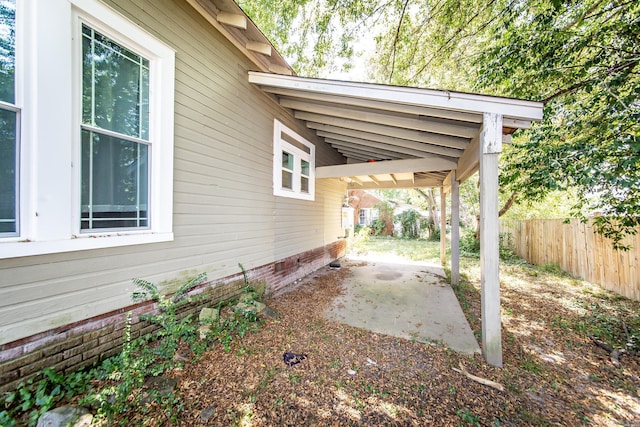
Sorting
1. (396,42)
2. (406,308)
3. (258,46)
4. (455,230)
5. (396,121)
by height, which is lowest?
(406,308)

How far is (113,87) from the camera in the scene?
2.24 metres

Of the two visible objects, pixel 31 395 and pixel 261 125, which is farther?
pixel 261 125

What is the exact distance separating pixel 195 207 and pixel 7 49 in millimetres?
1851

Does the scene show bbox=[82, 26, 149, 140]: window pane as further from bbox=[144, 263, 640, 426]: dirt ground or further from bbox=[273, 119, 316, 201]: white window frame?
bbox=[144, 263, 640, 426]: dirt ground

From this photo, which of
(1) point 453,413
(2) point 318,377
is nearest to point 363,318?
(2) point 318,377

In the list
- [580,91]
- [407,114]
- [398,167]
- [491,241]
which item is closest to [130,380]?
[491,241]

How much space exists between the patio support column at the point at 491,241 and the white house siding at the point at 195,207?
3.38 metres

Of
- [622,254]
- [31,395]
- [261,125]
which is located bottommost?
[31,395]

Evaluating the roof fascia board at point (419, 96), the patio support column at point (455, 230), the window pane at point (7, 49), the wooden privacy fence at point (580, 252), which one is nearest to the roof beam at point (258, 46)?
the roof fascia board at point (419, 96)

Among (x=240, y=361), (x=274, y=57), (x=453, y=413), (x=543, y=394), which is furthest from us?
(x=274, y=57)

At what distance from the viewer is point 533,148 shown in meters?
3.69

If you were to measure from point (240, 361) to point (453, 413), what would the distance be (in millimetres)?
2064

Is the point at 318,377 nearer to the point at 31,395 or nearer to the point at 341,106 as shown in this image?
the point at 31,395

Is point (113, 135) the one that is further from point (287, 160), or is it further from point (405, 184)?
→ point (405, 184)
